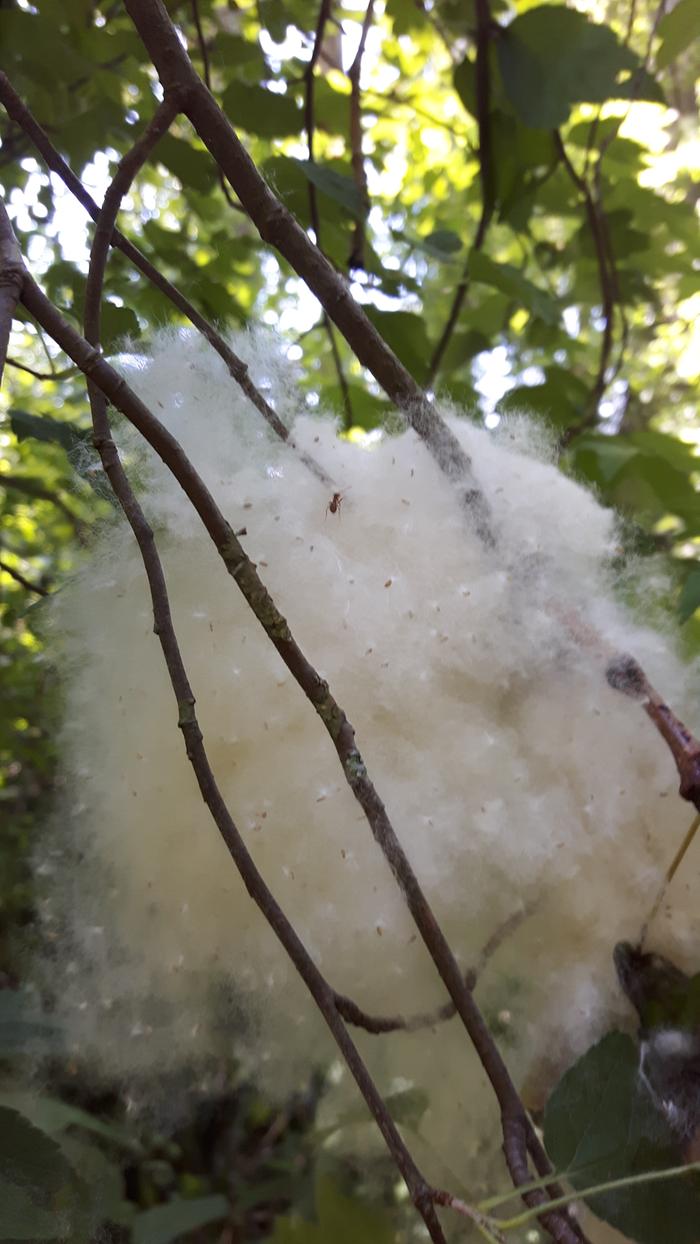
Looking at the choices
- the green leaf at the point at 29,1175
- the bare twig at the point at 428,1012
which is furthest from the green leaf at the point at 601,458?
the green leaf at the point at 29,1175

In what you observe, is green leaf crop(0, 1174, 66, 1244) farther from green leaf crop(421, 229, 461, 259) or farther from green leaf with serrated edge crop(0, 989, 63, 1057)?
green leaf crop(421, 229, 461, 259)

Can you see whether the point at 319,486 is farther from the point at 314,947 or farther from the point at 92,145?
the point at 92,145

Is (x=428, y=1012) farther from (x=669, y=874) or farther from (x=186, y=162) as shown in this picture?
(x=186, y=162)

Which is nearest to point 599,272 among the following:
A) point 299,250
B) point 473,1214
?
point 299,250

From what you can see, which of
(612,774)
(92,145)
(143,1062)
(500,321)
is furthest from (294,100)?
(143,1062)

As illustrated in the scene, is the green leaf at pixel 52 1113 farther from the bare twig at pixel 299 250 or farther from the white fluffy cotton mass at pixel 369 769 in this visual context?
the bare twig at pixel 299 250

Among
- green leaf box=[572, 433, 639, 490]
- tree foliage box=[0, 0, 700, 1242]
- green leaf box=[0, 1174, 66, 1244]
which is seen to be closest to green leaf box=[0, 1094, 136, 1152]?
tree foliage box=[0, 0, 700, 1242]
